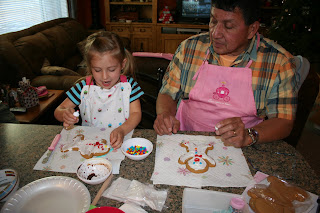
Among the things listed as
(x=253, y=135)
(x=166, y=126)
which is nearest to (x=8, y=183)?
(x=166, y=126)

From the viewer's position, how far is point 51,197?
2.82 feet

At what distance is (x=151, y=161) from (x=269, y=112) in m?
0.80

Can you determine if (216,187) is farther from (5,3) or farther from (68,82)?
(5,3)

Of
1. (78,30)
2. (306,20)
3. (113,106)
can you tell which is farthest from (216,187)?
(78,30)

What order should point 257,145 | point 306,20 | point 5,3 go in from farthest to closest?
1. point 306,20
2. point 5,3
3. point 257,145

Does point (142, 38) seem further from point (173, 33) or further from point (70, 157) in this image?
point (70, 157)

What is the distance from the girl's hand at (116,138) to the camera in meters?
1.12

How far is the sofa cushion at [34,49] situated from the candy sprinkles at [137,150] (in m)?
2.48

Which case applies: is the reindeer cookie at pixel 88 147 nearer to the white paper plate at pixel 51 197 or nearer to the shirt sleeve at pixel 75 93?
the white paper plate at pixel 51 197

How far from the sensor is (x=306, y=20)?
3727mm

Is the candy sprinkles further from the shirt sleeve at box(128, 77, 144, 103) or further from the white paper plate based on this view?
the shirt sleeve at box(128, 77, 144, 103)

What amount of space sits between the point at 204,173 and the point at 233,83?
662 mm

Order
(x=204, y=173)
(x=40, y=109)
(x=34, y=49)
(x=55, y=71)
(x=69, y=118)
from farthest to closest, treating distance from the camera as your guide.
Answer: (x=34, y=49) < (x=55, y=71) < (x=40, y=109) < (x=69, y=118) < (x=204, y=173)

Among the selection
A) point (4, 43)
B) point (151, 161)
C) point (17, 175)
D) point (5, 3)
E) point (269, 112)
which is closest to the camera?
point (17, 175)
